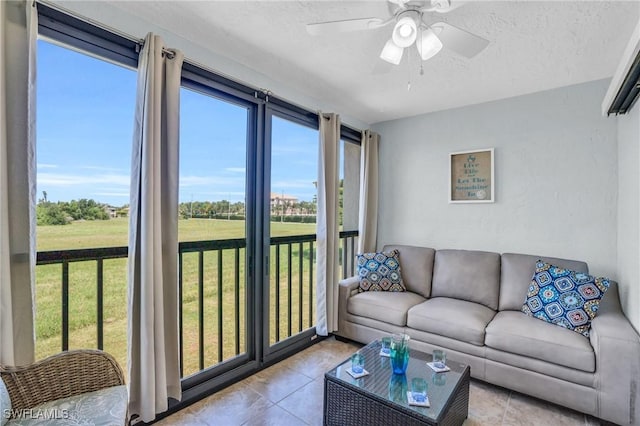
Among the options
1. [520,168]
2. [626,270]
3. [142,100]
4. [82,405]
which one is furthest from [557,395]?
[142,100]

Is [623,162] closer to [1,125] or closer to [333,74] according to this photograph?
[333,74]

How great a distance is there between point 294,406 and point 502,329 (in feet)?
5.18

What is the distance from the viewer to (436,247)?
137 inches

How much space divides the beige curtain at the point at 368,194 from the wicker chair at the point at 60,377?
2.65 meters

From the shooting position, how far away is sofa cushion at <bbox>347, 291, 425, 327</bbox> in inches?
107

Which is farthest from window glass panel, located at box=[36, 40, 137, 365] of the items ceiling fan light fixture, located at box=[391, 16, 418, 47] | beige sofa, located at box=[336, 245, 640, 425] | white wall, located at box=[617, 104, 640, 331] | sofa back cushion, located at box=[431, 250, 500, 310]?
white wall, located at box=[617, 104, 640, 331]

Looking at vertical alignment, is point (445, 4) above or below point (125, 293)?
above

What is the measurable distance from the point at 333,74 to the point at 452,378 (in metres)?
2.33

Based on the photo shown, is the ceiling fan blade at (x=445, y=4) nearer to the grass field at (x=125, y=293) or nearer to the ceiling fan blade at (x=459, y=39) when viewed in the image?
the ceiling fan blade at (x=459, y=39)

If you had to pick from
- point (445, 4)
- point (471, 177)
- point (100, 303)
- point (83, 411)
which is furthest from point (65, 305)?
point (471, 177)

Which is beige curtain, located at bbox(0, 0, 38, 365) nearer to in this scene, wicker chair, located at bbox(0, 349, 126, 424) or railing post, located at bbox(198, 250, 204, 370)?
wicker chair, located at bbox(0, 349, 126, 424)

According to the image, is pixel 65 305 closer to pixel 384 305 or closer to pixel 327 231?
pixel 327 231

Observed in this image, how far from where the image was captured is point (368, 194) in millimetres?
3674

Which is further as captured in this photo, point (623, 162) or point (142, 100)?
point (623, 162)
